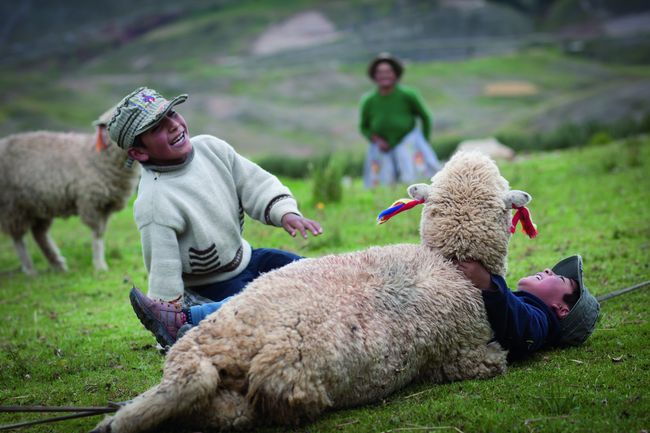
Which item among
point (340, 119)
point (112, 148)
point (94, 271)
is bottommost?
point (340, 119)

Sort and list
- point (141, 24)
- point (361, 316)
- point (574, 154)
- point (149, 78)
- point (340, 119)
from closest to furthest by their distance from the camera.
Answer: point (361, 316) < point (574, 154) < point (340, 119) < point (149, 78) < point (141, 24)

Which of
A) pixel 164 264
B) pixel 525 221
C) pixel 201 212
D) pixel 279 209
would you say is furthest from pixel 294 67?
pixel 164 264

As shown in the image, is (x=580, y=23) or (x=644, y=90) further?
(x=580, y=23)

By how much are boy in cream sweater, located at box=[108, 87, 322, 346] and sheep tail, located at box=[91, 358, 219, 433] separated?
2.42 feet

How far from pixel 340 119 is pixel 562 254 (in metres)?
18.8

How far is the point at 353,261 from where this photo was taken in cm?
409

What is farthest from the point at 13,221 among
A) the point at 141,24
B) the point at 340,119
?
the point at 141,24

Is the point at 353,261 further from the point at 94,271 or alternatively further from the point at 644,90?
the point at 644,90

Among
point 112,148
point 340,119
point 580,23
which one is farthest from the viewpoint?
point 580,23

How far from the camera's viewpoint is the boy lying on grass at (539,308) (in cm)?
420

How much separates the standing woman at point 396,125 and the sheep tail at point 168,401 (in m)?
9.19

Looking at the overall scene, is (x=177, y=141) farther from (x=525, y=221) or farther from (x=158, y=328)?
(x=525, y=221)

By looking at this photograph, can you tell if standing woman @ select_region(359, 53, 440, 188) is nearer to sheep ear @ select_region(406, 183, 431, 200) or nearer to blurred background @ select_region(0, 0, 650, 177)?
blurred background @ select_region(0, 0, 650, 177)

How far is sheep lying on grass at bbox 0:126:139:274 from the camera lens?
30.0ft
